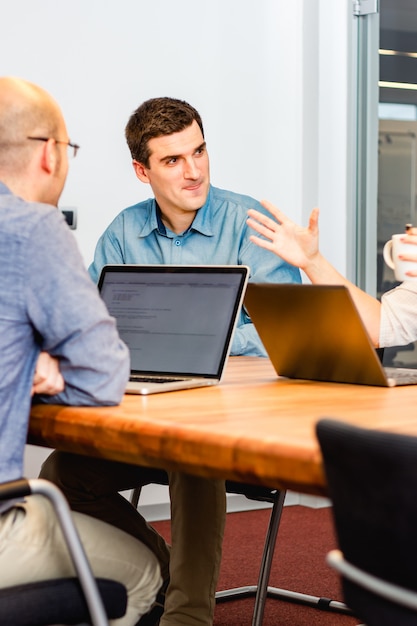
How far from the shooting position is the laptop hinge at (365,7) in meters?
4.42

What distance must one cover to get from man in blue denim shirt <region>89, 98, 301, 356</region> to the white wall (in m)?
0.99

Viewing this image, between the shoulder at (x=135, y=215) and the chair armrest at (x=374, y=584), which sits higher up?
the shoulder at (x=135, y=215)

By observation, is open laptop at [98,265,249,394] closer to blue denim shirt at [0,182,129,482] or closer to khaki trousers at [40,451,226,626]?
blue denim shirt at [0,182,129,482]

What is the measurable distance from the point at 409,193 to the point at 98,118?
1.44 metres

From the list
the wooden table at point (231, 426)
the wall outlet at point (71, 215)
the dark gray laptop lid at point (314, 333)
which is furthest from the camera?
the wall outlet at point (71, 215)

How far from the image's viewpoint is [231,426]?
1.45 m

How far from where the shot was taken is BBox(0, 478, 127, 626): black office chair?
1.51m

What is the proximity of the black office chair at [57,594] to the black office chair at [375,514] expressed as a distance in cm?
52

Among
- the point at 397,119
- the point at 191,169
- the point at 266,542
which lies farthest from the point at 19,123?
the point at 397,119

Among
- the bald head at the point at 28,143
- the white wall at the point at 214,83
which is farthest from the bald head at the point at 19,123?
the white wall at the point at 214,83

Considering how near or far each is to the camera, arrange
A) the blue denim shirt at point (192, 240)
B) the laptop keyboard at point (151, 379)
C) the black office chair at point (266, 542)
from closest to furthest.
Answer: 1. the laptop keyboard at point (151, 379)
2. the black office chair at point (266, 542)
3. the blue denim shirt at point (192, 240)

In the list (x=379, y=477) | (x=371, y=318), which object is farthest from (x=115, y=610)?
(x=371, y=318)

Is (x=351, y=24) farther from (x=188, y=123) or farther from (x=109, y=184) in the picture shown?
(x=188, y=123)

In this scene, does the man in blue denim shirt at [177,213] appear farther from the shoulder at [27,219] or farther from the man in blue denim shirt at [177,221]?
the shoulder at [27,219]
